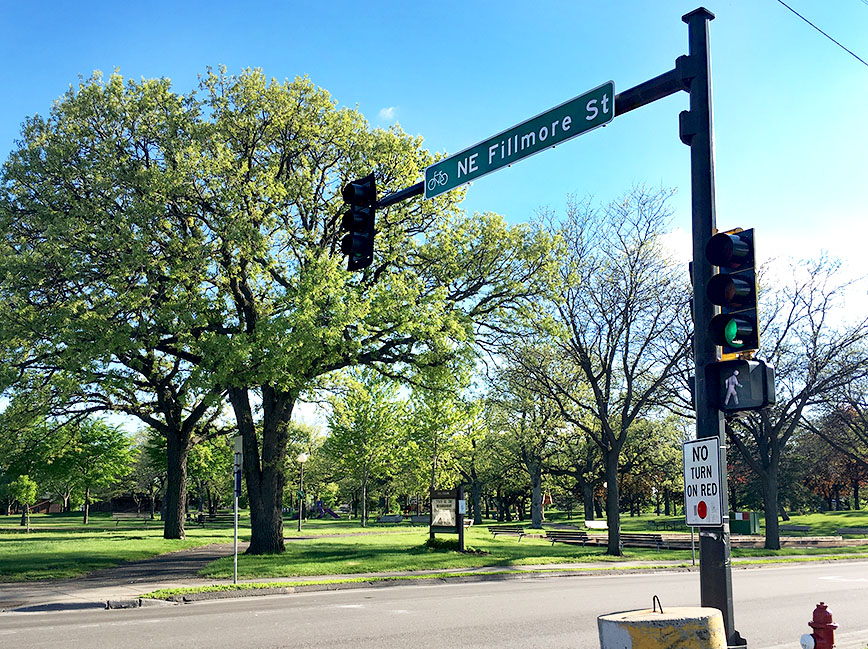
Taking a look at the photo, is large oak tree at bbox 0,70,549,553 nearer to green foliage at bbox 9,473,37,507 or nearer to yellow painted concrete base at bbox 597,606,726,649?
yellow painted concrete base at bbox 597,606,726,649

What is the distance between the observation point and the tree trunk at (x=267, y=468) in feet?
77.3

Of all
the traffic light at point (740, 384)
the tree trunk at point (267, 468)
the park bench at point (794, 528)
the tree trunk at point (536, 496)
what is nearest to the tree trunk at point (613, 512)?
the tree trunk at point (267, 468)

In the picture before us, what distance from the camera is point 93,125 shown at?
73.2 feet

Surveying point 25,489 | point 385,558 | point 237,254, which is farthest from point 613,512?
point 25,489

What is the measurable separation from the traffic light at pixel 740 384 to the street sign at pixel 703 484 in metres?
0.35

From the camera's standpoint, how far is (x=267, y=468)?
77.0 ft

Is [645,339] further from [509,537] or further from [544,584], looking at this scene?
[509,537]

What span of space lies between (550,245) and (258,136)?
946 cm

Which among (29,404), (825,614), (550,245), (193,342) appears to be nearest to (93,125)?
(193,342)

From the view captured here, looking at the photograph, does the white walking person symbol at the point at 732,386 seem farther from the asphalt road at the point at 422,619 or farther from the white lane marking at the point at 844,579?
the white lane marking at the point at 844,579

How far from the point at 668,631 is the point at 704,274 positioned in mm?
3152

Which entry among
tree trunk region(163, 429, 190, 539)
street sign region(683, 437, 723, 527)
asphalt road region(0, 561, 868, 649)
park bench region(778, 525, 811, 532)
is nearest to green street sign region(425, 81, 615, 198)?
street sign region(683, 437, 723, 527)

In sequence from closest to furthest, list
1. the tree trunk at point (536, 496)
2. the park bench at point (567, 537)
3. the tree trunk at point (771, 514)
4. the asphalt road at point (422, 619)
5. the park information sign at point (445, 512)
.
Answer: the asphalt road at point (422, 619), the park information sign at point (445, 512), the tree trunk at point (771, 514), the park bench at point (567, 537), the tree trunk at point (536, 496)

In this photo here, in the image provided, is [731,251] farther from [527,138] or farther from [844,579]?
[844,579]
